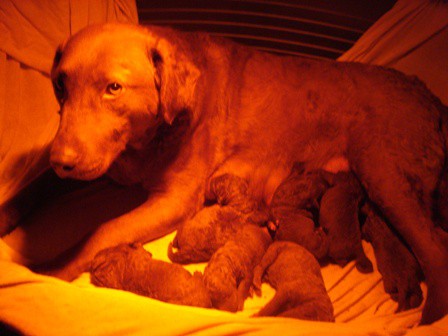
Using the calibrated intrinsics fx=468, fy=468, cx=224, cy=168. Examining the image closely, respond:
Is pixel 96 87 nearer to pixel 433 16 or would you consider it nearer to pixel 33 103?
pixel 33 103

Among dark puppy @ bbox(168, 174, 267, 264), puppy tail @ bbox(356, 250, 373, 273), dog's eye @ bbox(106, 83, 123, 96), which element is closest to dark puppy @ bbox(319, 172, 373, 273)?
puppy tail @ bbox(356, 250, 373, 273)

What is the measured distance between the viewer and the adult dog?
5.57 feet

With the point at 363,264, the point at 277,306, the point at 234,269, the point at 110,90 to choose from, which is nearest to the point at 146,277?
the point at 234,269

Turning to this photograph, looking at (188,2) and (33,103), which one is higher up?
(188,2)

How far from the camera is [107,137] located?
5.54 ft

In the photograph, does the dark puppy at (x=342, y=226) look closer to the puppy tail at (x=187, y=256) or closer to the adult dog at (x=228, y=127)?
the adult dog at (x=228, y=127)

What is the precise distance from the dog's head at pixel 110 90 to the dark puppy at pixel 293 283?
72 cm

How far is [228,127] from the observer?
229 cm

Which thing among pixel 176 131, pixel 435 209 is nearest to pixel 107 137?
pixel 176 131

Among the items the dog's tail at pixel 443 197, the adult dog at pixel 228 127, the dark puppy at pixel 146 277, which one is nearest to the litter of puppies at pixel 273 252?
the dark puppy at pixel 146 277

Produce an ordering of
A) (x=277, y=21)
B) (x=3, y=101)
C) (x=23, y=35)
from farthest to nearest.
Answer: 1. (x=277, y=21)
2. (x=23, y=35)
3. (x=3, y=101)

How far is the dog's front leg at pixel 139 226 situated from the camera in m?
1.91

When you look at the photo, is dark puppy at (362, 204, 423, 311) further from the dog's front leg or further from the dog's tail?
the dog's front leg

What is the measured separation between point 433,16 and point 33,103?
2301 mm
